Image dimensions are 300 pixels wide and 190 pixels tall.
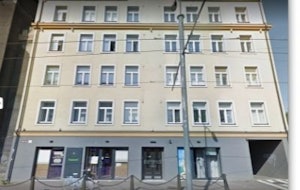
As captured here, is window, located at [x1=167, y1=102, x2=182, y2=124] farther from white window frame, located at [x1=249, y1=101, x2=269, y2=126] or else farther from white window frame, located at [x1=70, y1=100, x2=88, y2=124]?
white window frame, located at [x1=70, y1=100, x2=88, y2=124]

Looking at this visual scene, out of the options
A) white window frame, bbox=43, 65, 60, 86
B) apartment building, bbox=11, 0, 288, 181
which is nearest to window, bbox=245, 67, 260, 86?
apartment building, bbox=11, 0, 288, 181

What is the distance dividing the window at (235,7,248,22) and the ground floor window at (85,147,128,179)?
13731 mm

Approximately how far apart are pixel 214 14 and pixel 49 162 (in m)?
16.7

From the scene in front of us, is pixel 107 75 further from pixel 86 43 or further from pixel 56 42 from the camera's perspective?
pixel 56 42

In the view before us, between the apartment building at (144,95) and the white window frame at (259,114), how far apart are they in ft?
0.24

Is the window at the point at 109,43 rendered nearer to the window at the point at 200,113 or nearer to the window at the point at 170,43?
the window at the point at 170,43

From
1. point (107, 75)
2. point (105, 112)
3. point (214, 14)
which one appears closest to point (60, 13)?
point (107, 75)

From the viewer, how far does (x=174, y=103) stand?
1608 centimetres

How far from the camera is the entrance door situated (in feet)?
49.1

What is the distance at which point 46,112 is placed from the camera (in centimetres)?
1577

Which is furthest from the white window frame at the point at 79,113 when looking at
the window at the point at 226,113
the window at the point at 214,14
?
the window at the point at 214,14

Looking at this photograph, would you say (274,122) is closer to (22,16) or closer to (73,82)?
(73,82)

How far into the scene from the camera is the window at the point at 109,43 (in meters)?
17.4

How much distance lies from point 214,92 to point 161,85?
3877 millimetres
